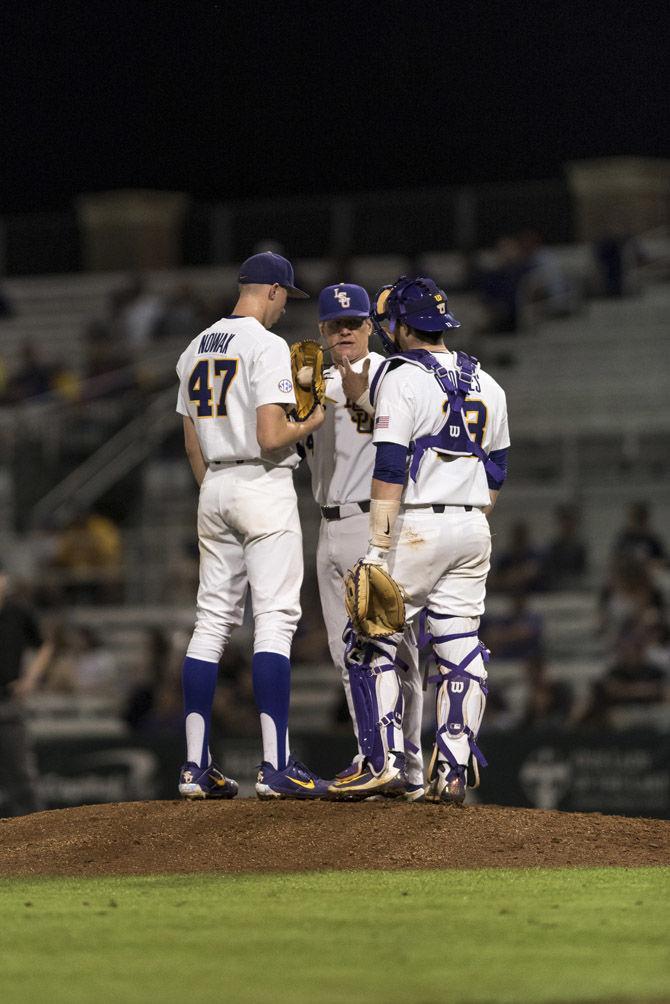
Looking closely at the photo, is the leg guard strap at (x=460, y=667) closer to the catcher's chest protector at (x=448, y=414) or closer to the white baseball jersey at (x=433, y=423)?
the white baseball jersey at (x=433, y=423)

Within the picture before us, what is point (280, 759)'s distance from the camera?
7039mm

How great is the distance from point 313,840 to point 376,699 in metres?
0.68

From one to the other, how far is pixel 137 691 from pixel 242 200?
12.2 metres

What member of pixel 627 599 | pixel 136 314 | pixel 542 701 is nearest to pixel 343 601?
pixel 542 701

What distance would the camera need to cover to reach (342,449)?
7305mm

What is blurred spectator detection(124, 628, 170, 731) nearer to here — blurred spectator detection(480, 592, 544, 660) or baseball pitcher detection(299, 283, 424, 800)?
blurred spectator detection(480, 592, 544, 660)

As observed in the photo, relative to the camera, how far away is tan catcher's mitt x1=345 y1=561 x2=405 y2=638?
655 centimetres

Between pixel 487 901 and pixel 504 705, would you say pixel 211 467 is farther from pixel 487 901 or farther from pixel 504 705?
pixel 504 705

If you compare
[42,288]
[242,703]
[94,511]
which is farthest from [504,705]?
[42,288]

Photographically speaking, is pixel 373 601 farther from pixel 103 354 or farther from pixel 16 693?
pixel 103 354

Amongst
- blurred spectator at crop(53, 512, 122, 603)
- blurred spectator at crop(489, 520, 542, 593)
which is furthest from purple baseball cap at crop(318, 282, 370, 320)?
blurred spectator at crop(53, 512, 122, 603)

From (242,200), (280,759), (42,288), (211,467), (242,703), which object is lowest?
(242,703)

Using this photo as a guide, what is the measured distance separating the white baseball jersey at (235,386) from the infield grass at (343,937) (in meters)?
1.88

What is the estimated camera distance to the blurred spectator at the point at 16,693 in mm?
11070
